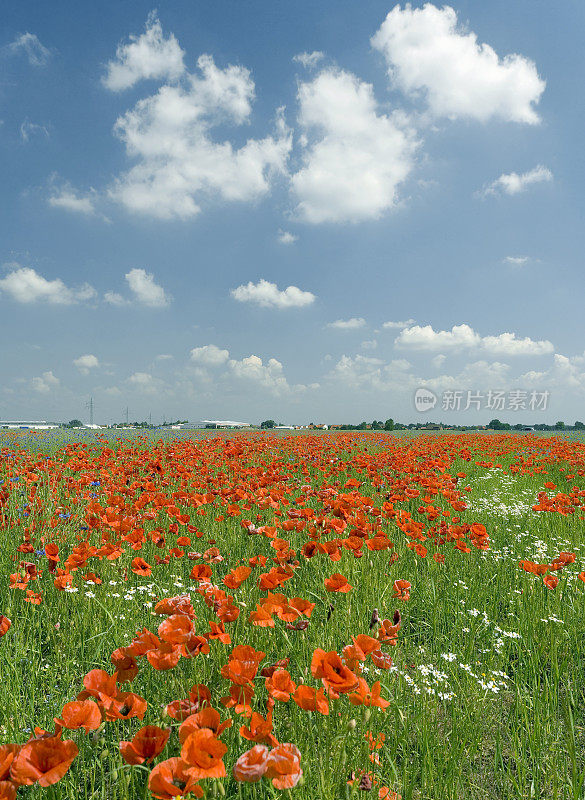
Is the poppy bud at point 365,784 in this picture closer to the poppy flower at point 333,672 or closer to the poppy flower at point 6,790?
the poppy flower at point 333,672

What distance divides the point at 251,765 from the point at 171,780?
0.66 ft

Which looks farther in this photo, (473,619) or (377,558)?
(377,558)

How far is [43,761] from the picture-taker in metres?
1.18

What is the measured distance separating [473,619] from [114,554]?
276 centimetres

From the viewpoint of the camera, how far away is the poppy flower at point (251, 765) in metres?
1.17

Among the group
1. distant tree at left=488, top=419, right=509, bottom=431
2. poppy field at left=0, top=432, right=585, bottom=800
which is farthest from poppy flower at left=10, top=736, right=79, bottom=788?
distant tree at left=488, top=419, right=509, bottom=431

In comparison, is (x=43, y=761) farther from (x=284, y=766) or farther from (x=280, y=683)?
(x=280, y=683)

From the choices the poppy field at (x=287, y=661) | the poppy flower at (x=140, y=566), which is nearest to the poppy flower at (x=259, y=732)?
the poppy field at (x=287, y=661)

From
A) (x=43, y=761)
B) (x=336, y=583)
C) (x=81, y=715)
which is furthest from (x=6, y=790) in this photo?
(x=336, y=583)

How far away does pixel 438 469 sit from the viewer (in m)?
7.68

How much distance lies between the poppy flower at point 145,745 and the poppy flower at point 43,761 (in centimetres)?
18

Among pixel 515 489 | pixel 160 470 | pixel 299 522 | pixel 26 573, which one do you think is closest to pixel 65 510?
pixel 160 470

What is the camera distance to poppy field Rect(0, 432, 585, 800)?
1.49 metres

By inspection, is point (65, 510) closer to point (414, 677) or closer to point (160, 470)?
point (160, 470)
